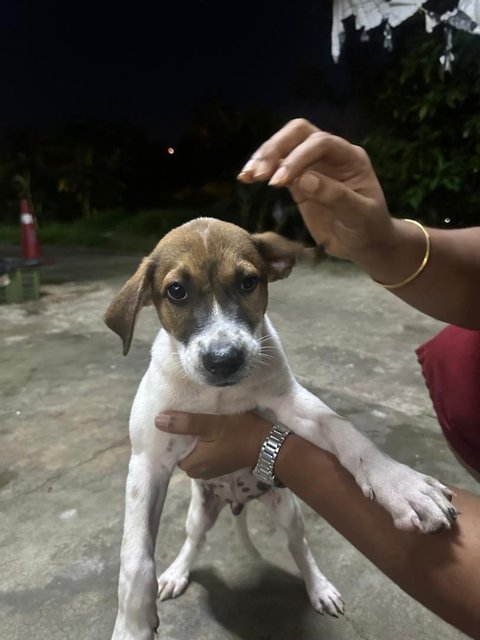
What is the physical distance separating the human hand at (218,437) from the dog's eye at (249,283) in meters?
0.41

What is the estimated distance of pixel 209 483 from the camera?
200 cm

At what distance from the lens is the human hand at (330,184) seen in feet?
Answer: 4.69

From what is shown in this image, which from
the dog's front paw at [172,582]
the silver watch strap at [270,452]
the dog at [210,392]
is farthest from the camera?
the dog's front paw at [172,582]

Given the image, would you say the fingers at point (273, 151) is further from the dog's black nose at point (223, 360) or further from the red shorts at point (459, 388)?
the red shorts at point (459, 388)

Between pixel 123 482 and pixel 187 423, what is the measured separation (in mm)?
1167

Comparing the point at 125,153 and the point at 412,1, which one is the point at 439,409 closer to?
the point at 412,1

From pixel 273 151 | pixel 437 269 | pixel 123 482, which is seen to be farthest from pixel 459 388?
pixel 123 482

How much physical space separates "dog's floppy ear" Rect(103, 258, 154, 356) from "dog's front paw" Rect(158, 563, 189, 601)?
89cm

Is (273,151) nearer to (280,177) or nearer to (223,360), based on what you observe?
(280,177)

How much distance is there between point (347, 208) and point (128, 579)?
119cm

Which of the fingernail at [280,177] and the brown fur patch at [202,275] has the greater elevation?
the fingernail at [280,177]

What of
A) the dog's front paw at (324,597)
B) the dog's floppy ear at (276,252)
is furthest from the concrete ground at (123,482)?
the dog's floppy ear at (276,252)

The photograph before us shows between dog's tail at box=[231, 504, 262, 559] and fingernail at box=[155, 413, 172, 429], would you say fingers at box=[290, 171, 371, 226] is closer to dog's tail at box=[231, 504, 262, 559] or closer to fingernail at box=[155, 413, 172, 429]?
fingernail at box=[155, 413, 172, 429]

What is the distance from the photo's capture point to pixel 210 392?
6.16 ft
